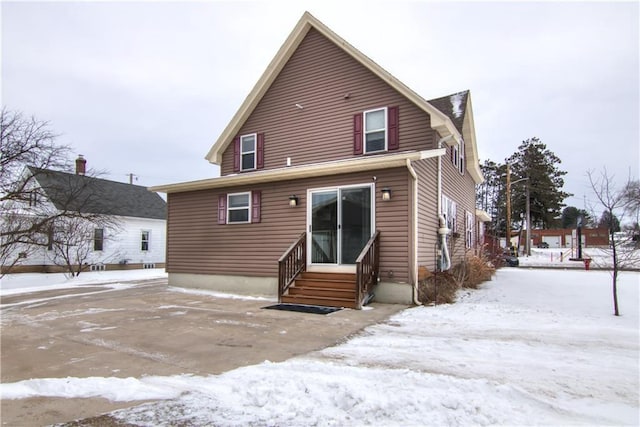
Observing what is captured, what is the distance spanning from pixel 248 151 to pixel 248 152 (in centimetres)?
5

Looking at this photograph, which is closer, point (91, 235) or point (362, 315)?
point (362, 315)

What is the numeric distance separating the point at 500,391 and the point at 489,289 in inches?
326

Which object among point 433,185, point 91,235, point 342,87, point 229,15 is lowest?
point 91,235

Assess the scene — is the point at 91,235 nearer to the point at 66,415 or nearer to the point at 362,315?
the point at 362,315

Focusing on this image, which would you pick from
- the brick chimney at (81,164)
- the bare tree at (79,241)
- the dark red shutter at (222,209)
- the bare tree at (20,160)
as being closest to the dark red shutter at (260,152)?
the dark red shutter at (222,209)

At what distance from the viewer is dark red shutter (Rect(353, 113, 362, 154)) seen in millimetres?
10688

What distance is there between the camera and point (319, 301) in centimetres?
823

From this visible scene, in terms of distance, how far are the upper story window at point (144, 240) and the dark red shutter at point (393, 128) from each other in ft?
61.4

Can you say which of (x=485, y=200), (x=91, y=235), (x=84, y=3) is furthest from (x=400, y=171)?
(x=485, y=200)

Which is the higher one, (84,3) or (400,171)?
(84,3)

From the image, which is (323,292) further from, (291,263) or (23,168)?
(23,168)

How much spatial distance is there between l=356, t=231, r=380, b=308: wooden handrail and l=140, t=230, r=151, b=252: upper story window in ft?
63.0

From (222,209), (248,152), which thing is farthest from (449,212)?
(222,209)

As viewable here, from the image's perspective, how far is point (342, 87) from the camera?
37.0 ft
